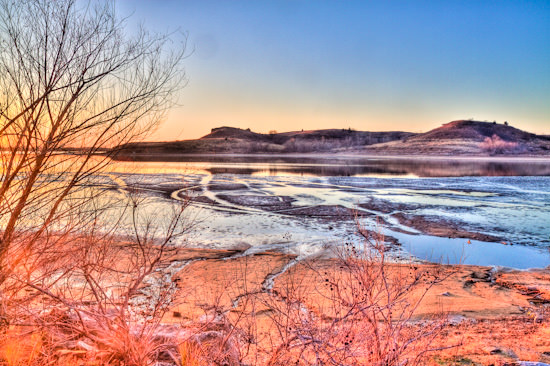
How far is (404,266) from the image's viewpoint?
9961mm

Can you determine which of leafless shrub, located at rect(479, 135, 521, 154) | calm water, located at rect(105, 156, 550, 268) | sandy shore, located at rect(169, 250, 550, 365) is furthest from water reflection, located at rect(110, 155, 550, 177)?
leafless shrub, located at rect(479, 135, 521, 154)

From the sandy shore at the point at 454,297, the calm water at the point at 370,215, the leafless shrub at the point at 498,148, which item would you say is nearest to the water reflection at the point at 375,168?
the calm water at the point at 370,215

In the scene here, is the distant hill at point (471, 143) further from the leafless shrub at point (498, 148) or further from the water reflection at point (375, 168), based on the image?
the water reflection at point (375, 168)

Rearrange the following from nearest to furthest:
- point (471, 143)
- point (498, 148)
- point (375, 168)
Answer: point (375, 168), point (498, 148), point (471, 143)

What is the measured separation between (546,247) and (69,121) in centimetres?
1347

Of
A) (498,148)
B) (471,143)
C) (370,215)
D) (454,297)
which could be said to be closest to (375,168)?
(370,215)

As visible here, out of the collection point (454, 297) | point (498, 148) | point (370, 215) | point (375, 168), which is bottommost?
point (454, 297)

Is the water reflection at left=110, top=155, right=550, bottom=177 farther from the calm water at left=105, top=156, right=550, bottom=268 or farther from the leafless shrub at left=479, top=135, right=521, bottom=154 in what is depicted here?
the leafless shrub at left=479, top=135, right=521, bottom=154

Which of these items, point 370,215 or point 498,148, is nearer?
point 370,215

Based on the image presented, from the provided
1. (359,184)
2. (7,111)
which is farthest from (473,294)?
(359,184)

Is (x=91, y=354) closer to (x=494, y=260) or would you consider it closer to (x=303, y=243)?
(x=303, y=243)

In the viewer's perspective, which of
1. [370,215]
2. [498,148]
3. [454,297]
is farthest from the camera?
[498,148]

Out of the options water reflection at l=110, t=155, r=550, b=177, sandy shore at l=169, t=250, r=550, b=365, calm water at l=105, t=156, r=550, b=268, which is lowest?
sandy shore at l=169, t=250, r=550, b=365

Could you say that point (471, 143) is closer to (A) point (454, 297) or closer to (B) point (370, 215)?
(B) point (370, 215)
